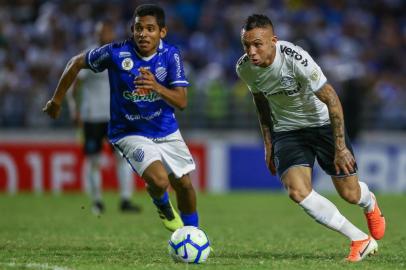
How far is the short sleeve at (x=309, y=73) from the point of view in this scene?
773cm

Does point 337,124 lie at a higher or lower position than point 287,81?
lower

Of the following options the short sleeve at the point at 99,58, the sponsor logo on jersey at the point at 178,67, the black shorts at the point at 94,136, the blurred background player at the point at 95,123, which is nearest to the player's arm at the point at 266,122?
the sponsor logo on jersey at the point at 178,67

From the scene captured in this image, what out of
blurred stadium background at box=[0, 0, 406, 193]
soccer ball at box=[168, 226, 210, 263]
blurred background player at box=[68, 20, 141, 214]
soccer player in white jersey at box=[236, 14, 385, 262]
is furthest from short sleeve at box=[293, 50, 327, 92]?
blurred stadium background at box=[0, 0, 406, 193]

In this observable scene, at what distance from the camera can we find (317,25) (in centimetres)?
2108

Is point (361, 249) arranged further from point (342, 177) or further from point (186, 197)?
point (186, 197)

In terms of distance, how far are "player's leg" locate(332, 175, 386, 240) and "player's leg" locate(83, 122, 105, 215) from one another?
232 inches

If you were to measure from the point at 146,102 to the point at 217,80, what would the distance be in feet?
33.2

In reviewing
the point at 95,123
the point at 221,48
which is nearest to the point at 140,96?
the point at 95,123

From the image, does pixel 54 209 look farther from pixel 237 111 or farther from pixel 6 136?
pixel 237 111

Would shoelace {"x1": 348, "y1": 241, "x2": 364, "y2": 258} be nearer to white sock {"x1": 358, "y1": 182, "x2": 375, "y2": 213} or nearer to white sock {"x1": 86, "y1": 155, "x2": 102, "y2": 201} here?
white sock {"x1": 358, "y1": 182, "x2": 375, "y2": 213}

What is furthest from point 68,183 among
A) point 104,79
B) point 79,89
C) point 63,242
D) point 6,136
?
point 63,242

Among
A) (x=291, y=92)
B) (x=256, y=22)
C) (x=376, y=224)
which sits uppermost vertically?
(x=256, y=22)

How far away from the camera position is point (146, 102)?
855cm

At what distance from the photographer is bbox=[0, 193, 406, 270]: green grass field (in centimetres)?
750
